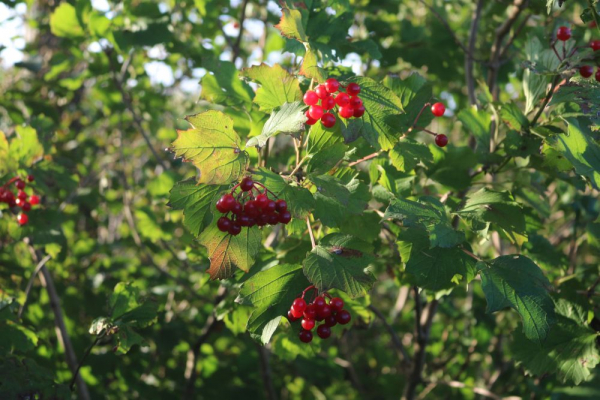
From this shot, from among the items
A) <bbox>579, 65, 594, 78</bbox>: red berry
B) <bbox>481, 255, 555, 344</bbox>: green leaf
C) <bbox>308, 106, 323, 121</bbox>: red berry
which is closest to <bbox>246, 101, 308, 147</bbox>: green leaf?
<bbox>308, 106, 323, 121</bbox>: red berry

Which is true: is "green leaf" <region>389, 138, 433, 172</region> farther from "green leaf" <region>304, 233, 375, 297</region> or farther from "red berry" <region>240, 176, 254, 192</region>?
"red berry" <region>240, 176, 254, 192</region>

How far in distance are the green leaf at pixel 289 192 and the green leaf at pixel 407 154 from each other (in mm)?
389

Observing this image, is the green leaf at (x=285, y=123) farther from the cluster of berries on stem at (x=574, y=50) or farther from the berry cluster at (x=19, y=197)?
the berry cluster at (x=19, y=197)

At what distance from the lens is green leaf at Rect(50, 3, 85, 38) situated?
2670 mm

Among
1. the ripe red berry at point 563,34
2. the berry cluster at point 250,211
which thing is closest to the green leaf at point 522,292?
the berry cluster at point 250,211

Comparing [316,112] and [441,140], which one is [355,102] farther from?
[441,140]

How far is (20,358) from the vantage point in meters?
1.96

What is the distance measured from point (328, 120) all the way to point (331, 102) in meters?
0.05

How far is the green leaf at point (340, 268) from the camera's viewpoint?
1354 millimetres

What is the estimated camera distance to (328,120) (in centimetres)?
144

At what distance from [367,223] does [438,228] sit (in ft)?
1.41

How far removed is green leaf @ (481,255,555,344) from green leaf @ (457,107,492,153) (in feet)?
1.96

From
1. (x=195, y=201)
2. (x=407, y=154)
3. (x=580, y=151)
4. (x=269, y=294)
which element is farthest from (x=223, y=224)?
(x=580, y=151)

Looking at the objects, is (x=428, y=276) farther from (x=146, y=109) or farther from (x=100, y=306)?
(x=146, y=109)
